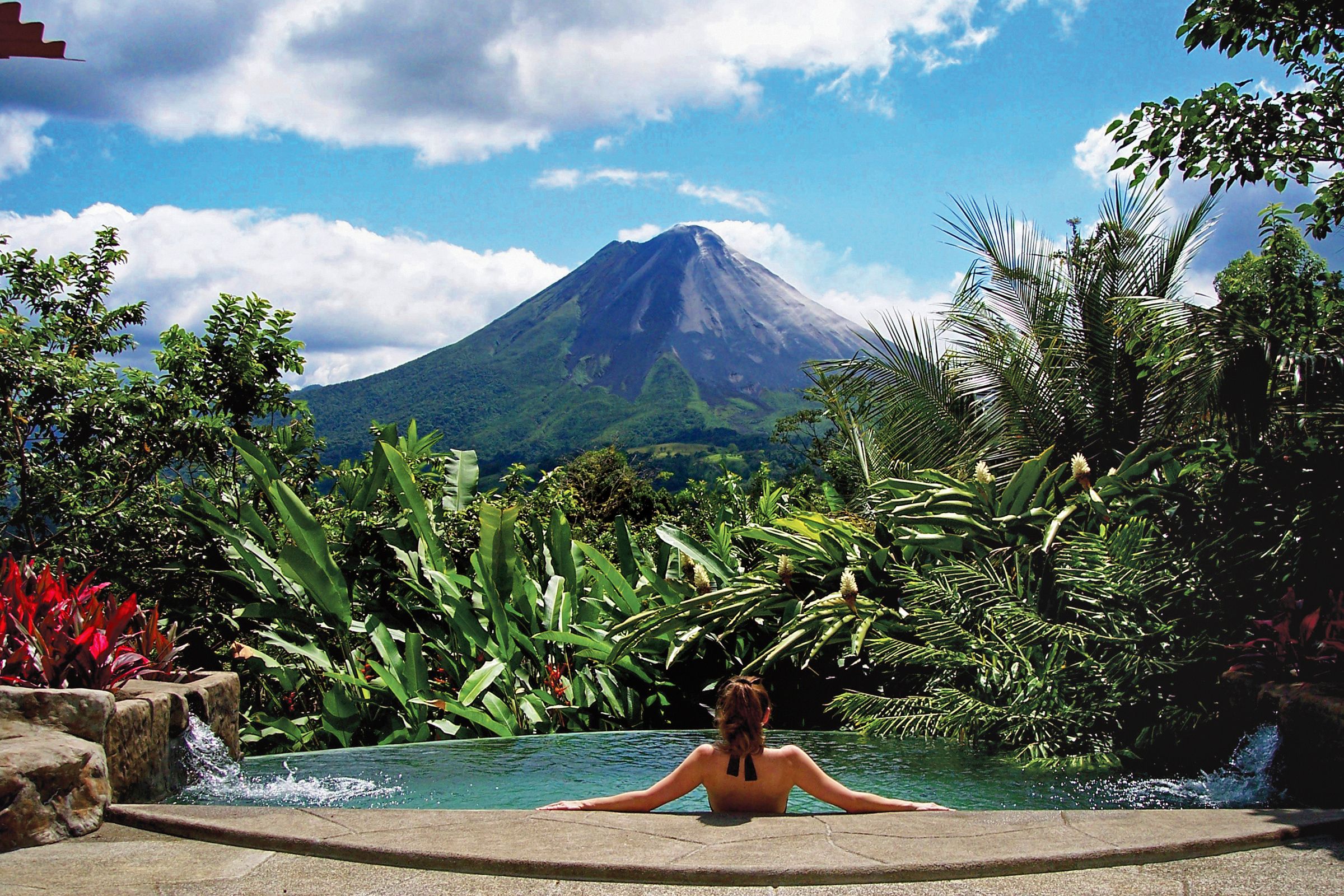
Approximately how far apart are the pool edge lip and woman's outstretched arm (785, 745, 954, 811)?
85 mm

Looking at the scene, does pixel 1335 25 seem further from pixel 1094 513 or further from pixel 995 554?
pixel 995 554

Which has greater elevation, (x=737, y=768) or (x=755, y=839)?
(x=737, y=768)

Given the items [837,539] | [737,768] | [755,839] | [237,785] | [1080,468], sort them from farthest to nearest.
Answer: [837,539] → [1080,468] → [237,785] → [737,768] → [755,839]

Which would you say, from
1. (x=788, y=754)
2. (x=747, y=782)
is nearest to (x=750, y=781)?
(x=747, y=782)

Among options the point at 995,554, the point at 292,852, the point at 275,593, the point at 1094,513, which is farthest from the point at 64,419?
the point at 1094,513

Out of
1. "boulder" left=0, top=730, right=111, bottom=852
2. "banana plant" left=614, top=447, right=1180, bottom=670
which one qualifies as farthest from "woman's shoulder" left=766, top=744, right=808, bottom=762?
"boulder" left=0, top=730, right=111, bottom=852

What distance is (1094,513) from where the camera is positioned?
5250mm

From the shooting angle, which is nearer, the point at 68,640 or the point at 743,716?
the point at 743,716

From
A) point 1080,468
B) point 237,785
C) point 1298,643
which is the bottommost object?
point 237,785

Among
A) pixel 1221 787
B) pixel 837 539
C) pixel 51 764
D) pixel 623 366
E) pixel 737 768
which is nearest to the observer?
pixel 51 764

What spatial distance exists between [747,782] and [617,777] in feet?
4.14

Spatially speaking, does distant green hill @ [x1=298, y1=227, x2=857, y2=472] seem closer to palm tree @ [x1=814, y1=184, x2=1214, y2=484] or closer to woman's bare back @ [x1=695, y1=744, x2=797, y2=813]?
palm tree @ [x1=814, y1=184, x2=1214, y2=484]

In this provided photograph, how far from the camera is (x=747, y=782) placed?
10.8 ft

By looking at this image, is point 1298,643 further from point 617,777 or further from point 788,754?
point 617,777
